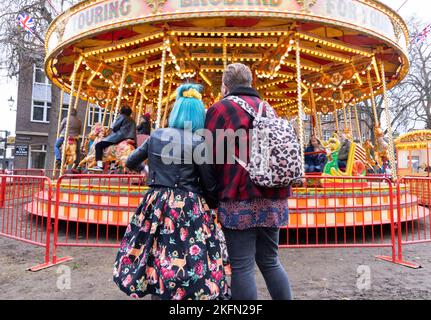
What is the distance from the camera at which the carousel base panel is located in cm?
559

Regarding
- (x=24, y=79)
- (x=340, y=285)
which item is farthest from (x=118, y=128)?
(x=24, y=79)

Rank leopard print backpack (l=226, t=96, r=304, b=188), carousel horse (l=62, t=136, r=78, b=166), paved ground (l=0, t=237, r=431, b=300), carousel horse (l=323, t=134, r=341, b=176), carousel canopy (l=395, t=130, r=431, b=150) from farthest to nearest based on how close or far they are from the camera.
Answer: carousel canopy (l=395, t=130, r=431, b=150)
carousel horse (l=62, t=136, r=78, b=166)
carousel horse (l=323, t=134, r=341, b=176)
paved ground (l=0, t=237, r=431, b=300)
leopard print backpack (l=226, t=96, r=304, b=188)

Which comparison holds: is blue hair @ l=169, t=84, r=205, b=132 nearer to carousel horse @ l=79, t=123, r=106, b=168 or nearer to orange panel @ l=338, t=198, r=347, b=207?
orange panel @ l=338, t=198, r=347, b=207

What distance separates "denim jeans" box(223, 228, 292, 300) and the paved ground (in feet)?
3.60

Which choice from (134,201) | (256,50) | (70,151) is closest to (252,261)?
(134,201)

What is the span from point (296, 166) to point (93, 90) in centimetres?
1204

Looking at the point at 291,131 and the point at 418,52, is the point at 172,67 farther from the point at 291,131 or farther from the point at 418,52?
the point at 418,52

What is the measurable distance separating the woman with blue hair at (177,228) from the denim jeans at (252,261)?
0.35 ft

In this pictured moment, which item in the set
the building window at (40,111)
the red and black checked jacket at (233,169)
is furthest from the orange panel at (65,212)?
the building window at (40,111)

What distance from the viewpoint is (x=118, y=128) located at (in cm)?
746

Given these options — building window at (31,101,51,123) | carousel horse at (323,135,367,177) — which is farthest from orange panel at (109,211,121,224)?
building window at (31,101,51,123)

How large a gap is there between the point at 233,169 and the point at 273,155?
0.96 ft

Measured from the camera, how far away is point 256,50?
8969 millimetres

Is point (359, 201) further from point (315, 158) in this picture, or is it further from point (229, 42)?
point (229, 42)
